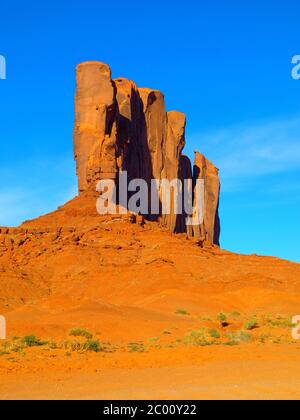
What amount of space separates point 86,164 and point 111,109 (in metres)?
6.53

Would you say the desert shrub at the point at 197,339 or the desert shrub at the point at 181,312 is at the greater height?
the desert shrub at the point at 181,312

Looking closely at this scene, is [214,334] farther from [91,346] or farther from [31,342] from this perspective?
[31,342]

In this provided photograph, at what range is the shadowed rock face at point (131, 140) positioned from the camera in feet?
195

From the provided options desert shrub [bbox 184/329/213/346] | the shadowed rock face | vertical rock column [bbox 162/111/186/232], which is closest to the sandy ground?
desert shrub [bbox 184/329/213/346]

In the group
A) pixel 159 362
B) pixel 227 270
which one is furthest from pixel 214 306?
pixel 159 362

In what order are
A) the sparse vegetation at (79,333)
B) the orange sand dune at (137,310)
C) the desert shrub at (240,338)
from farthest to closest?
1. the sparse vegetation at (79,333)
2. the desert shrub at (240,338)
3. the orange sand dune at (137,310)

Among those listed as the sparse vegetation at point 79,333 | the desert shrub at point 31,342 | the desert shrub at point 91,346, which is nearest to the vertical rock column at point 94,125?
the sparse vegetation at point 79,333
